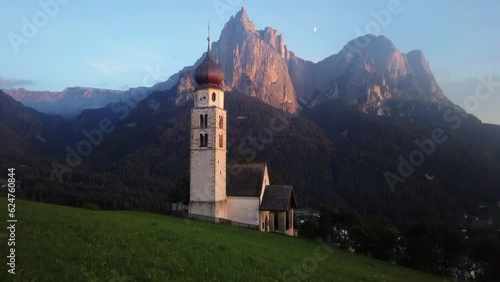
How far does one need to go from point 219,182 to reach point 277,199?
24.3 ft

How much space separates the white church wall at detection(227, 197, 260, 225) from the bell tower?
0.92 metres

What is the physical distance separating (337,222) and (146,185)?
132 meters

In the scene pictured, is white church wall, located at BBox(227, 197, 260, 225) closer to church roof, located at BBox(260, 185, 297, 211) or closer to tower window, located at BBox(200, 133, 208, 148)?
church roof, located at BBox(260, 185, 297, 211)

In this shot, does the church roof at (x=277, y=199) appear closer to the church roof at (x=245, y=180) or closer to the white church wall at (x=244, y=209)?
the white church wall at (x=244, y=209)

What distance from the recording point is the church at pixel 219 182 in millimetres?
50219

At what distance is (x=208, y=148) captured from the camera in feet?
167

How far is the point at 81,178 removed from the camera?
188 meters

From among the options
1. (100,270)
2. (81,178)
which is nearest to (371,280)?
(100,270)

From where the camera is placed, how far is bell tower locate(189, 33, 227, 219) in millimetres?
50031

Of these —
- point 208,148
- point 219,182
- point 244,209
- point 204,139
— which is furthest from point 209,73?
point 244,209

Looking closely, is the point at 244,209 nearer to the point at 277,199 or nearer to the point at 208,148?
the point at 277,199

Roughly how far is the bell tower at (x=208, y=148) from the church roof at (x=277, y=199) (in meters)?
4.95

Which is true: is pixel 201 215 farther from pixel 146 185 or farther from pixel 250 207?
pixel 146 185

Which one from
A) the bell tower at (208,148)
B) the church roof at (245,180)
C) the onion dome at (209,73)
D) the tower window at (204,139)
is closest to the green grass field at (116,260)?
the bell tower at (208,148)
